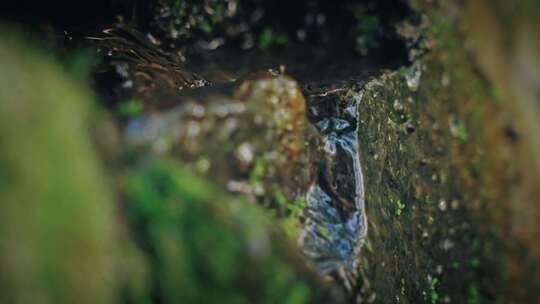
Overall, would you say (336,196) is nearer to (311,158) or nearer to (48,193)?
(311,158)

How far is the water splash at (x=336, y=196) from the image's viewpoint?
2594mm

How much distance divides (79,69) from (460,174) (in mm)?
3101

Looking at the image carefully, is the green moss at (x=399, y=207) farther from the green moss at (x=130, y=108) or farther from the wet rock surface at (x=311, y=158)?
the green moss at (x=130, y=108)

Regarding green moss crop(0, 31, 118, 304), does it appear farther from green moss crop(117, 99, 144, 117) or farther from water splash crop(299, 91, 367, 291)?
water splash crop(299, 91, 367, 291)

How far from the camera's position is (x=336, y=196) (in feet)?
9.40

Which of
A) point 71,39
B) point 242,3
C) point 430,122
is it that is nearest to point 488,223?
point 430,122

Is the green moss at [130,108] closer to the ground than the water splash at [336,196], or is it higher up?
higher up

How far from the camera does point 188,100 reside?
2.30 metres

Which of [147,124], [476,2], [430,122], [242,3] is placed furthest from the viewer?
[476,2]

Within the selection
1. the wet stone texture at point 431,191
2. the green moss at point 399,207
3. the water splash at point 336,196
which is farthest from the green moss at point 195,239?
the green moss at point 399,207

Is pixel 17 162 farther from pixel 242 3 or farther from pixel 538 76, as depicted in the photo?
pixel 538 76

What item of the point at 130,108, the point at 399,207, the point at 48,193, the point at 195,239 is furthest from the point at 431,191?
the point at 48,193

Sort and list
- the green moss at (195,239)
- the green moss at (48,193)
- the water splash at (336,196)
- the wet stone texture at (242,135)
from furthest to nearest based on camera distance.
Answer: the water splash at (336,196)
the wet stone texture at (242,135)
the green moss at (195,239)
the green moss at (48,193)

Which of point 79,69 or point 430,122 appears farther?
point 430,122
